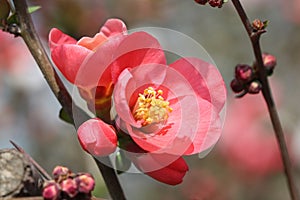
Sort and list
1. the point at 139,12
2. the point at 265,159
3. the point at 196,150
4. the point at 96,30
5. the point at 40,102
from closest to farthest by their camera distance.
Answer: the point at 196,150, the point at 96,30, the point at 265,159, the point at 139,12, the point at 40,102

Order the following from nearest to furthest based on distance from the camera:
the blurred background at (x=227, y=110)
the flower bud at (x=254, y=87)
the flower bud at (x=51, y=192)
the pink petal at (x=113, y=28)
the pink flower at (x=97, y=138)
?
1. the flower bud at (x=51, y=192)
2. the pink flower at (x=97, y=138)
3. the pink petal at (x=113, y=28)
4. the flower bud at (x=254, y=87)
5. the blurred background at (x=227, y=110)

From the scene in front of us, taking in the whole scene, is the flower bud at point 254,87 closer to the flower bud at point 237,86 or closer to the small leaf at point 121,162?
the flower bud at point 237,86

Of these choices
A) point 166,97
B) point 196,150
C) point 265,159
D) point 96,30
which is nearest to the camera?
point 196,150

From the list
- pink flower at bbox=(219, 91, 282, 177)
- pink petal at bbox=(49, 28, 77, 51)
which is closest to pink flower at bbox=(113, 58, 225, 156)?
pink petal at bbox=(49, 28, 77, 51)

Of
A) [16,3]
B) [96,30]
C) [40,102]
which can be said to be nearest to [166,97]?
[16,3]

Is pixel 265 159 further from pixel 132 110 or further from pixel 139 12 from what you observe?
pixel 132 110

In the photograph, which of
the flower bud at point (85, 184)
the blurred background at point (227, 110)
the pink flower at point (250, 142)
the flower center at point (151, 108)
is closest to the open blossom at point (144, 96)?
the flower center at point (151, 108)

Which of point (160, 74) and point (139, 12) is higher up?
point (139, 12)

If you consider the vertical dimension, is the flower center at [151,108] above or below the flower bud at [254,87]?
below
